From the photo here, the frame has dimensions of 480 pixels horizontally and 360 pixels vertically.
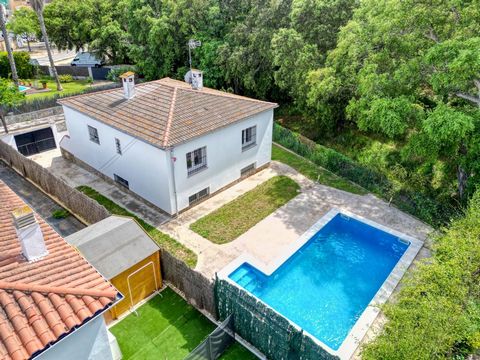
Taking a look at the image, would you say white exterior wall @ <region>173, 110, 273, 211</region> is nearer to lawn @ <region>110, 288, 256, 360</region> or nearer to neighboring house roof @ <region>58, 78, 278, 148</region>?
neighboring house roof @ <region>58, 78, 278, 148</region>

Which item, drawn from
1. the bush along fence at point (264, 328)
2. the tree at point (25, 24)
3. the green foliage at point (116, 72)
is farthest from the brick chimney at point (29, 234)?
the tree at point (25, 24)

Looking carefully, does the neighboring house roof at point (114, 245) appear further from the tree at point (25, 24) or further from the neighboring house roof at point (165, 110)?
the tree at point (25, 24)

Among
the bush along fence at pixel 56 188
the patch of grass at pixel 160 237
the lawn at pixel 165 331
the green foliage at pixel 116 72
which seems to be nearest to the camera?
the lawn at pixel 165 331

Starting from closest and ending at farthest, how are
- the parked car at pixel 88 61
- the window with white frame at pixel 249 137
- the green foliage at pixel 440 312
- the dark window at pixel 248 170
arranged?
1. the green foliage at pixel 440 312
2. the window with white frame at pixel 249 137
3. the dark window at pixel 248 170
4. the parked car at pixel 88 61

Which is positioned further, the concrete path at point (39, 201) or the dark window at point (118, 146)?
the dark window at point (118, 146)

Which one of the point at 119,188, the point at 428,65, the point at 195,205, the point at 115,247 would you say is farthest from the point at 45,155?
the point at 428,65

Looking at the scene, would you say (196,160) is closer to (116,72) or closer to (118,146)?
(118,146)

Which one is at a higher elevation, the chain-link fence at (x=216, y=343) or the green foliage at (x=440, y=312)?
the green foliage at (x=440, y=312)

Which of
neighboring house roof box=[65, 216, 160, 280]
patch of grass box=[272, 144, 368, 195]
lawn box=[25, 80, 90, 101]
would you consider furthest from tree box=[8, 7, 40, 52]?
neighboring house roof box=[65, 216, 160, 280]
